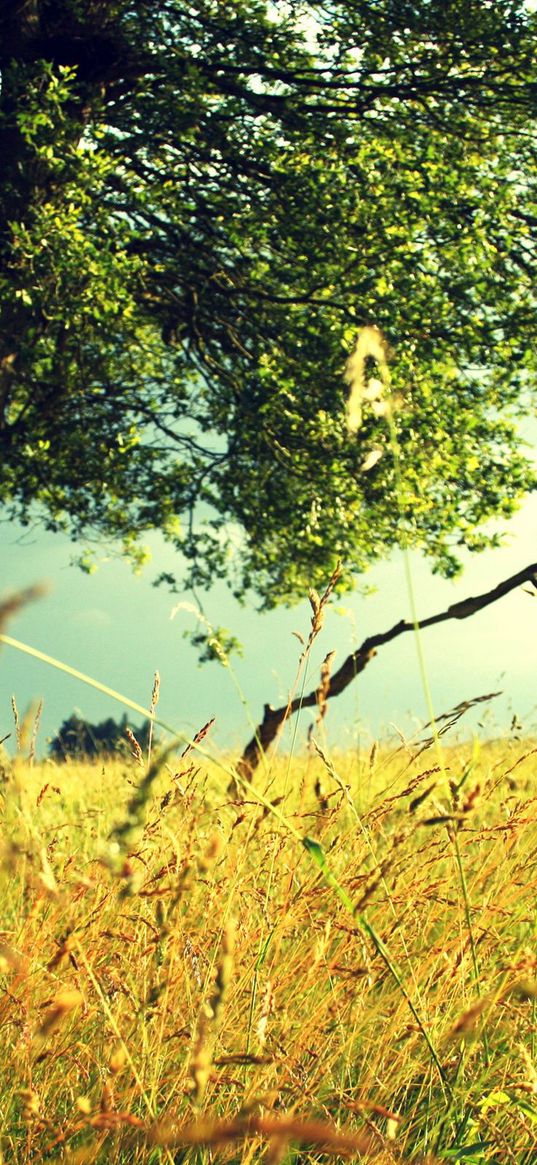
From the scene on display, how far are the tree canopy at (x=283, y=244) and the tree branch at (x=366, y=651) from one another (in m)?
3.07

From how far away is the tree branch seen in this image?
15.5 ft

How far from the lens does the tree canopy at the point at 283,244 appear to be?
10445 mm

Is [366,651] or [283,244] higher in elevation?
[283,244]

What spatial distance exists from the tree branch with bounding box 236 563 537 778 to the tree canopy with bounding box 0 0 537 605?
3.07 metres

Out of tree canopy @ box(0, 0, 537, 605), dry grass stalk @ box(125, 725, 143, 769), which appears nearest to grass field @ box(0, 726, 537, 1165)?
dry grass stalk @ box(125, 725, 143, 769)

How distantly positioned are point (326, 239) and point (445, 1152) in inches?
403

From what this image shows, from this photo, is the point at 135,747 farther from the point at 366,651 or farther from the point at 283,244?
the point at 283,244

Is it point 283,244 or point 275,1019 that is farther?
point 283,244

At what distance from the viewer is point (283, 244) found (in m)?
11.9

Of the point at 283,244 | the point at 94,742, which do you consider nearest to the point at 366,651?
the point at 94,742

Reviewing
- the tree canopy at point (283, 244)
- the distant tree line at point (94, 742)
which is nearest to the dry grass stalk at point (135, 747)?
the distant tree line at point (94, 742)

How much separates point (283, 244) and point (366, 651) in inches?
277

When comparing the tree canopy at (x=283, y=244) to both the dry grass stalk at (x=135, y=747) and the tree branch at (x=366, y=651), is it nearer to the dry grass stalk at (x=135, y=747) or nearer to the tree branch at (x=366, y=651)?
the tree branch at (x=366, y=651)

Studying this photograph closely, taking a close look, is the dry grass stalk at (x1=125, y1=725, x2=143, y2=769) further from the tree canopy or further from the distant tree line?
the tree canopy
